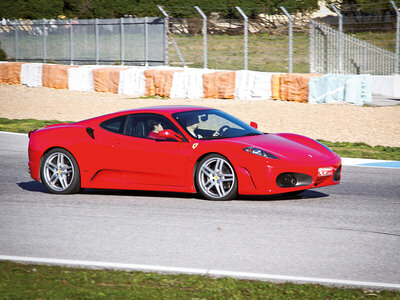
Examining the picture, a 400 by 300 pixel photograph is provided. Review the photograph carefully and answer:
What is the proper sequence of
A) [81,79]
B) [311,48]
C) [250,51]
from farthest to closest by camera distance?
1. [81,79]
2. [250,51]
3. [311,48]

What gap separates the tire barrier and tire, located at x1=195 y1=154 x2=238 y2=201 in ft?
43.1

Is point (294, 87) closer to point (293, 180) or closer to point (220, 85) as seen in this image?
point (220, 85)

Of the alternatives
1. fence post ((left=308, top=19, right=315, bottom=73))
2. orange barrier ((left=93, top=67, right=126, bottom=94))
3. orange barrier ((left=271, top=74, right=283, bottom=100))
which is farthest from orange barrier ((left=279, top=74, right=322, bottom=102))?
orange barrier ((left=93, top=67, right=126, bottom=94))

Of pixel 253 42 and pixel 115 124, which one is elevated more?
pixel 253 42

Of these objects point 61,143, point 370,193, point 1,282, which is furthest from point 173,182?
point 1,282

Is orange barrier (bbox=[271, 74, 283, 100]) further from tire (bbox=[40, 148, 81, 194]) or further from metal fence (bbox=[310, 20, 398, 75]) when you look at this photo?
tire (bbox=[40, 148, 81, 194])

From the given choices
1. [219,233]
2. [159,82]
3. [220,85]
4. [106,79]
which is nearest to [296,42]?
[220,85]

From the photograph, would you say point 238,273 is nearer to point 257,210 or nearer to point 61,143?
point 257,210

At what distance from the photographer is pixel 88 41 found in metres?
31.7

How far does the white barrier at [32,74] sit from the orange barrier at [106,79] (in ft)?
10.4

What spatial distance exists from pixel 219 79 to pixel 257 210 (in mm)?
15261

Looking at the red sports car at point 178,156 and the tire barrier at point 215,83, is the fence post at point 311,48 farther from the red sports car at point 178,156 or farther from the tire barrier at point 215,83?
the red sports car at point 178,156

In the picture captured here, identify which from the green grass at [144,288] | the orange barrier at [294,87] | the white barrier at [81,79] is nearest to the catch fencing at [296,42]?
the orange barrier at [294,87]

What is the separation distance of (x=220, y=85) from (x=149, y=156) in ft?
47.6
